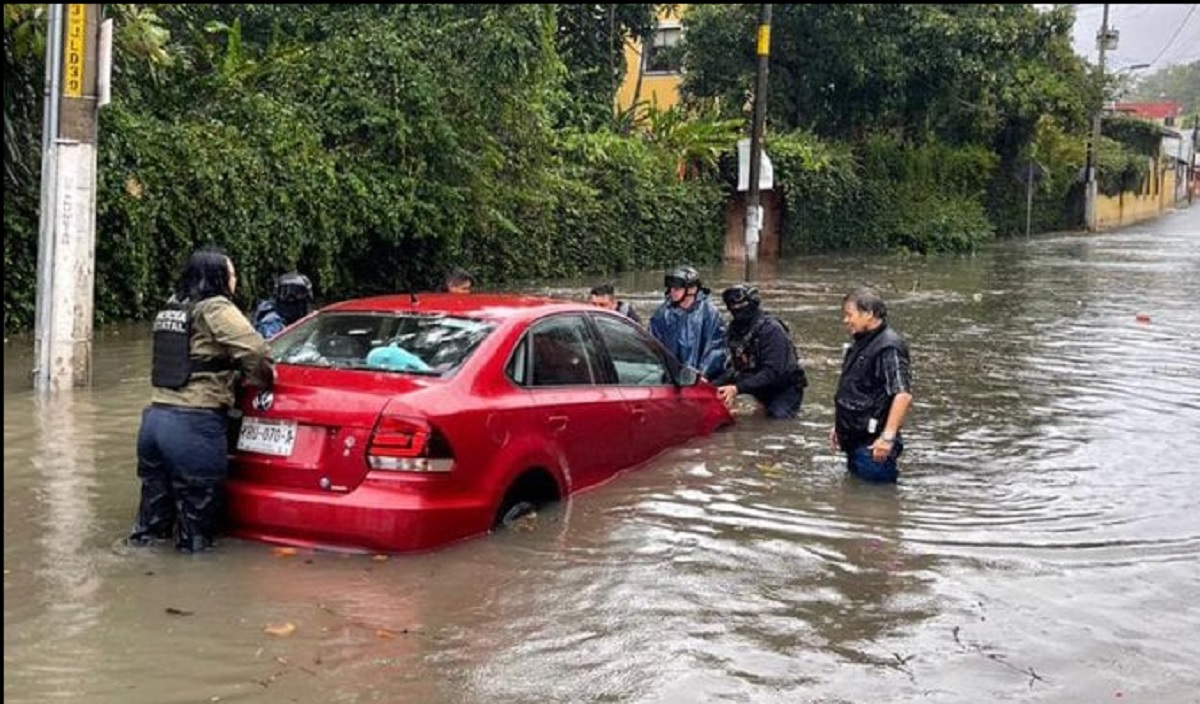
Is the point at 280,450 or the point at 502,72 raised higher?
the point at 502,72

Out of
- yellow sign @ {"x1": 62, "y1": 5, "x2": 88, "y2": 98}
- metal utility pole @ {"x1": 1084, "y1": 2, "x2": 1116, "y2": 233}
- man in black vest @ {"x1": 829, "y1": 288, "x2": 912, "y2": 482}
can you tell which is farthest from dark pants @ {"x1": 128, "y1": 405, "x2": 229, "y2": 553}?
metal utility pole @ {"x1": 1084, "y1": 2, "x2": 1116, "y2": 233}

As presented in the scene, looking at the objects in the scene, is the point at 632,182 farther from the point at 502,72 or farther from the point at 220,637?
the point at 220,637

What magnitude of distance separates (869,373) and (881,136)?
106 feet

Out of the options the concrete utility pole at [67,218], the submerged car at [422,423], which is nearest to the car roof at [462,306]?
the submerged car at [422,423]

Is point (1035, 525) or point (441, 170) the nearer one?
point (1035, 525)

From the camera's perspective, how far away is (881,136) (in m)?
38.8

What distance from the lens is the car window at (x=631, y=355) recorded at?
295 inches

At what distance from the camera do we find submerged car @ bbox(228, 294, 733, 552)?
18.3 feet

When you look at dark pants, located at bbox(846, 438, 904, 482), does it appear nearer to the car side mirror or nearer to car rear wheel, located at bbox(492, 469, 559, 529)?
the car side mirror

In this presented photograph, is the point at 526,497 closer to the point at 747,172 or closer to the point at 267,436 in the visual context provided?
the point at 267,436

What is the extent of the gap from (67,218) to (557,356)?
15.3 feet

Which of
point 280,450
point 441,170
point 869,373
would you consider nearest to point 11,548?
point 280,450

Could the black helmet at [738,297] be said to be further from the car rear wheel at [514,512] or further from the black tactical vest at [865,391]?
the car rear wheel at [514,512]

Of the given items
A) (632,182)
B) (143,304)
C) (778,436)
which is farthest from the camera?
(632,182)
